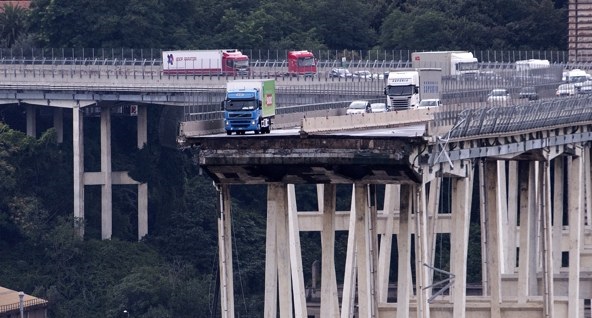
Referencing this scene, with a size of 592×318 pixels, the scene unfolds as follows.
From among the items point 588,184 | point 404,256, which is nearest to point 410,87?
point 588,184

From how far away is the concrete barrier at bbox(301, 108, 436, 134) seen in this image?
84.6 meters

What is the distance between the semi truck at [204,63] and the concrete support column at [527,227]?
152ft

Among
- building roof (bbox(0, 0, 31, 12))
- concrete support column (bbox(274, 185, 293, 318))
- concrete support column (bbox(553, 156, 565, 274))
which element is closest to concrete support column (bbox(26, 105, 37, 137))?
building roof (bbox(0, 0, 31, 12))

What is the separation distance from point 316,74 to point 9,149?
53.9 feet

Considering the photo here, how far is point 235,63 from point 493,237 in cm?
5394

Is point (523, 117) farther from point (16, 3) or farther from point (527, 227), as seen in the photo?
point (16, 3)

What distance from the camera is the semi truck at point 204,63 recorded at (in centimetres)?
14754

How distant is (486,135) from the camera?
91188 millimetres

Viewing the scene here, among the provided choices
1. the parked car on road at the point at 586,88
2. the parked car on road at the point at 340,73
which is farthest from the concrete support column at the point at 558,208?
the parked car on road at the point at 340,73

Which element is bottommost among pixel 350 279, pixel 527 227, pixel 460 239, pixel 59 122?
pixel 350 279

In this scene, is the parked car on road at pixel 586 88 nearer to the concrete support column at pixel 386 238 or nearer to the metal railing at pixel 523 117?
the metal railing at pixel 523 117

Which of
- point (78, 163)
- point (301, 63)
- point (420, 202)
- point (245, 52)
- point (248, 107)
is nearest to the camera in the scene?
point (420, 202)

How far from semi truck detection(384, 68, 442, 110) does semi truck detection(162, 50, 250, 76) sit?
34592 mm

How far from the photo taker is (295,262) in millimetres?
96125
